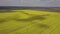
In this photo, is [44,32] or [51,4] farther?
[51,4]

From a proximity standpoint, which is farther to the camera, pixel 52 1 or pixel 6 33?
pixel 52 1

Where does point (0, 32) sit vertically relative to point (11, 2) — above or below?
above

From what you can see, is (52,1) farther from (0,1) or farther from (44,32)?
(44,32)

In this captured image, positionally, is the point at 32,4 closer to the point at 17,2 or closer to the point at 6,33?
the point at 17,2

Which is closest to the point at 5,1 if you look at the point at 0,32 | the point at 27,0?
the point at 27,0

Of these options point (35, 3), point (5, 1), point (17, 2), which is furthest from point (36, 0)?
point (5, 1)

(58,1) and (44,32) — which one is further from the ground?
(44,32)

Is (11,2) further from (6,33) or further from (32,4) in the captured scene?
(6,33)

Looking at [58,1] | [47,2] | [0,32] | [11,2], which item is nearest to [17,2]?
[11,2]
